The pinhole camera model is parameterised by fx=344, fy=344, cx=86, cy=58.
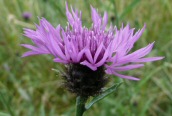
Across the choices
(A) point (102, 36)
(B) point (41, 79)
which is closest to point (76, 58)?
(A) point (102, 36)

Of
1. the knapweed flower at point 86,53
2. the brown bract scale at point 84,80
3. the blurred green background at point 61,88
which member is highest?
the knapweed flower at point 86,53

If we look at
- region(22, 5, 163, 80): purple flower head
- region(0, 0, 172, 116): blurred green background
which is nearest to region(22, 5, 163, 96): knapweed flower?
region(22, 5, 163, 80): purple flower head

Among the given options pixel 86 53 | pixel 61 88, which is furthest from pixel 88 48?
pixel 61 88

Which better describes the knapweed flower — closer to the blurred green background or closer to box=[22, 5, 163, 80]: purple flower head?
box=[22, 5, 163, 80]: purple flower head

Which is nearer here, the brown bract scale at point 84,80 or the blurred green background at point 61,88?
the brown bract scale at point 84,80

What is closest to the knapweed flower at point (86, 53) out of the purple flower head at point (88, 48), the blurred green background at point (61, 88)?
the purple flower head at point (88, 48)

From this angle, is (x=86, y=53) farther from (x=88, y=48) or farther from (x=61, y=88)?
(x=61, y=88)

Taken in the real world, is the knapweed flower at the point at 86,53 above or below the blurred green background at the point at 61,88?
above

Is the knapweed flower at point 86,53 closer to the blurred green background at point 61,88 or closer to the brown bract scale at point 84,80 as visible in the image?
the brown bract scale at point 84,80
